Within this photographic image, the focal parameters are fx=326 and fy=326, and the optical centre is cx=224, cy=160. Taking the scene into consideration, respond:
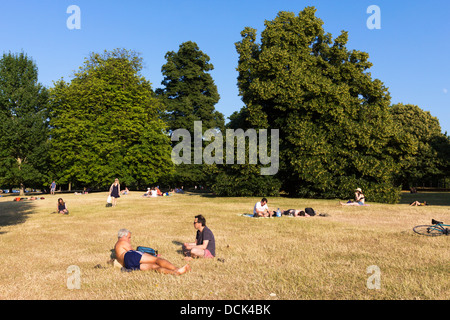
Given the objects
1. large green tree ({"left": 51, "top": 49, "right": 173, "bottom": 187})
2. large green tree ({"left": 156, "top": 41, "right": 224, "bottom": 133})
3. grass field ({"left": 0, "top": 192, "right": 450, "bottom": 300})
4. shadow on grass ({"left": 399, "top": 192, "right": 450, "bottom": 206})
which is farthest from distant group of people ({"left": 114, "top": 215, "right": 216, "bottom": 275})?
large green tree ({"left": 156, "top": 41, "right": 224, "bottom": 133})

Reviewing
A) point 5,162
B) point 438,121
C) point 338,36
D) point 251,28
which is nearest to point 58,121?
point 5,162

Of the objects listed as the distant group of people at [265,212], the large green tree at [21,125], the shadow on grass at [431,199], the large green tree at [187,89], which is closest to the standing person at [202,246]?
the distant group of people at [265,212]

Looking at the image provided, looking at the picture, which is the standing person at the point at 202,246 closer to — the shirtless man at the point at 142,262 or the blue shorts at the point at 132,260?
the shirtless man at the point at 142,262

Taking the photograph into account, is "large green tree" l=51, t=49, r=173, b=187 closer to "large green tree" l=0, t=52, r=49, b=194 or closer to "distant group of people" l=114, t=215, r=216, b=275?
"large green tree" l=0, t=52, r=49, b=194

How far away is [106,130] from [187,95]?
16744 millimetres

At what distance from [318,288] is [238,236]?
6.05 meters

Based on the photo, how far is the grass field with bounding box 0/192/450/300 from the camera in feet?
20.7

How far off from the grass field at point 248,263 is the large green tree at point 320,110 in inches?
624

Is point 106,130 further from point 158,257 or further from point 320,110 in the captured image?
point 158,257

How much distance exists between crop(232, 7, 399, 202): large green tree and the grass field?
15850 millimetres

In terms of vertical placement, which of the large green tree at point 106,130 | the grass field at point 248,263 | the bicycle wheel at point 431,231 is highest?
the large green tree at point 106,130

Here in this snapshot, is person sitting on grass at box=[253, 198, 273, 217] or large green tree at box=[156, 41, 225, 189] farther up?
large green tree at box=[156, 41, 225, 189]

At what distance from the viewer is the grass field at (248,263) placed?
632 cm

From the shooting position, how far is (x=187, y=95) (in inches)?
2206
